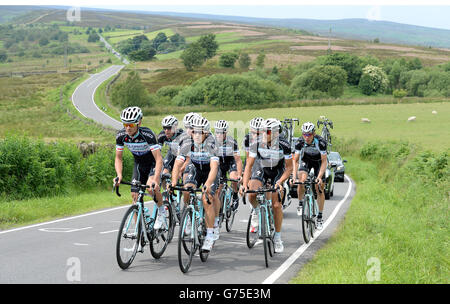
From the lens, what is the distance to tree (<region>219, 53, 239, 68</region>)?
483 feet

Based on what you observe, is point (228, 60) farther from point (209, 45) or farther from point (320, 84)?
point (320, 84)

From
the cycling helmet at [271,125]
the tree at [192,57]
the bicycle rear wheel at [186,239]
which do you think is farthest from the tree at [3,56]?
the bicycle rear wheel at [186,239]

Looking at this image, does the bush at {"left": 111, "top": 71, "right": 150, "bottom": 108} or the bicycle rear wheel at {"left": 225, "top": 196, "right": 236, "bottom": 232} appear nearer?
the bicycle rear wheel at {"left": 225, "top": 196, "right": 236, "bottom": 232}

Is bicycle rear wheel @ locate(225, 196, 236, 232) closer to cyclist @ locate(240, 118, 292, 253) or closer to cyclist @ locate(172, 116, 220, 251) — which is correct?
cyclist @ locate(240, 118, 292, 253)

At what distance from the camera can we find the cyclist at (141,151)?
349 inches

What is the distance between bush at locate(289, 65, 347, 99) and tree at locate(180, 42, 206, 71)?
1552 inches

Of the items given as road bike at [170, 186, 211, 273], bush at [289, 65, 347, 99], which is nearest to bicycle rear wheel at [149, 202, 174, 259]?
road bike at [170, 186, 211, 273]

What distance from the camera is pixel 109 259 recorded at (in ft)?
29.8

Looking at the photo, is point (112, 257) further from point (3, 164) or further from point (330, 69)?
point (330, 69)

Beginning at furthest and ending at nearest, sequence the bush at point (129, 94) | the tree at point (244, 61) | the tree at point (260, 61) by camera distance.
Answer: the tree at point (244, 61) → the tree at point (260, 61) → the bush at point (129, 94)

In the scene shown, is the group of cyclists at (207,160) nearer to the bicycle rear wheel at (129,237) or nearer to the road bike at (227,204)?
the bicycle rear wheel at (129,237)

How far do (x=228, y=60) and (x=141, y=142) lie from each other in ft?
459

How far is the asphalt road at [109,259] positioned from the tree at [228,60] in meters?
136

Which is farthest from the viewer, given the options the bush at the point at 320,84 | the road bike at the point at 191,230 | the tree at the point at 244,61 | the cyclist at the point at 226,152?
the tree at the point at 244,61
